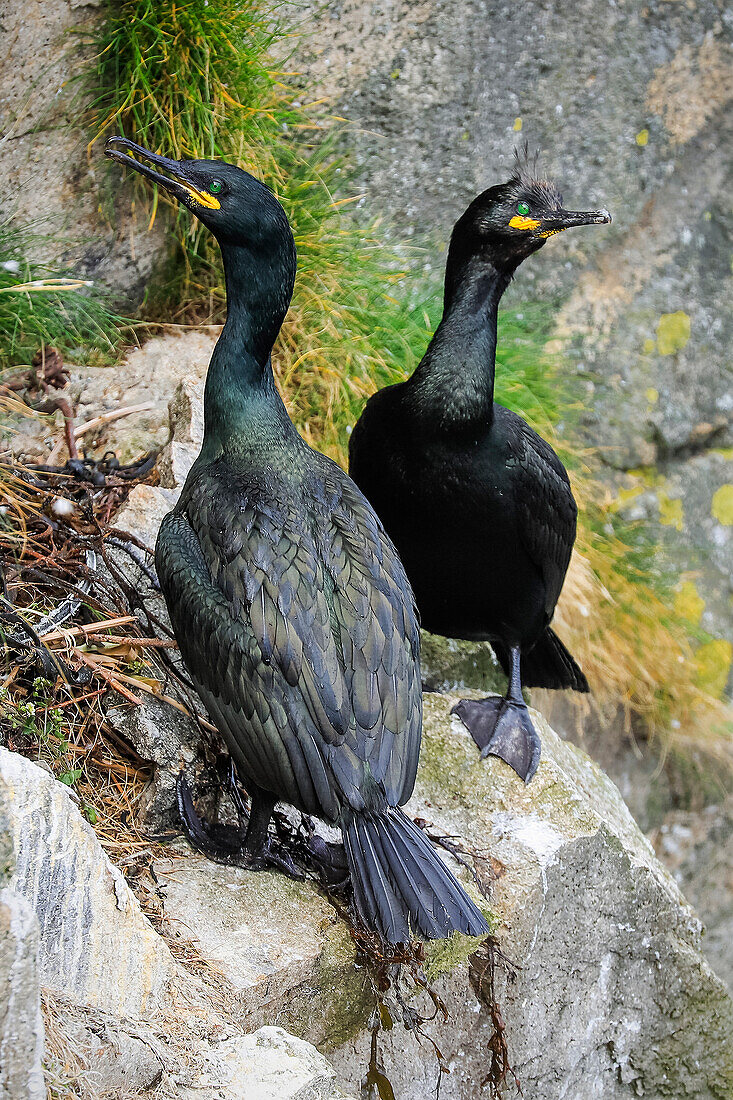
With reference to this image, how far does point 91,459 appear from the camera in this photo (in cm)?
332

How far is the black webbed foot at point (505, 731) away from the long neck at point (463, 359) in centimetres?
79

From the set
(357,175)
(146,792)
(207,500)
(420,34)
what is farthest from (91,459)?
(420,34)

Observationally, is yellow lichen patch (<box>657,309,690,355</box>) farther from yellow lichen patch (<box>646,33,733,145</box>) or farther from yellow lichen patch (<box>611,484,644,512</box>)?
yellow lichen patch (<box>646,33,733,145</box>)

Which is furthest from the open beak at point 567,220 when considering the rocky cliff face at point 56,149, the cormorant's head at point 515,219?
the rocky cliff face at point 56,149

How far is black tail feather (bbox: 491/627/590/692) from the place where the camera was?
3564 mm

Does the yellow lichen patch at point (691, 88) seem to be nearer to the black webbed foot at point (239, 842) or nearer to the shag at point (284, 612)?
the shag at point (284, 612)

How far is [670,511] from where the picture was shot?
17.6 ft

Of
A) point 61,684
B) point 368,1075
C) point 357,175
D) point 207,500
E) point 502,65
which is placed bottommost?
point 368,1075

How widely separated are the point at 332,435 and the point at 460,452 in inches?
41.9

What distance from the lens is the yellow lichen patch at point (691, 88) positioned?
522 centimetres

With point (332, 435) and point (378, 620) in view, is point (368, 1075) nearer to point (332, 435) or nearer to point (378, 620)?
point (378, 620)

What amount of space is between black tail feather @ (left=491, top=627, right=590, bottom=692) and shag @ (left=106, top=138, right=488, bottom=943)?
114 cm

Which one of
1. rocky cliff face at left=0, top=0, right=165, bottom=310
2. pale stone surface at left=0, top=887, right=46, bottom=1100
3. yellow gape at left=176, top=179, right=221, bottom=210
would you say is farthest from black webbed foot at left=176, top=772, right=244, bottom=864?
rocky cliff face at left=0, top=0, right=165, bottom=310

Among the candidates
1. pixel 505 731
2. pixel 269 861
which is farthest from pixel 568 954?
pixel 269 861
